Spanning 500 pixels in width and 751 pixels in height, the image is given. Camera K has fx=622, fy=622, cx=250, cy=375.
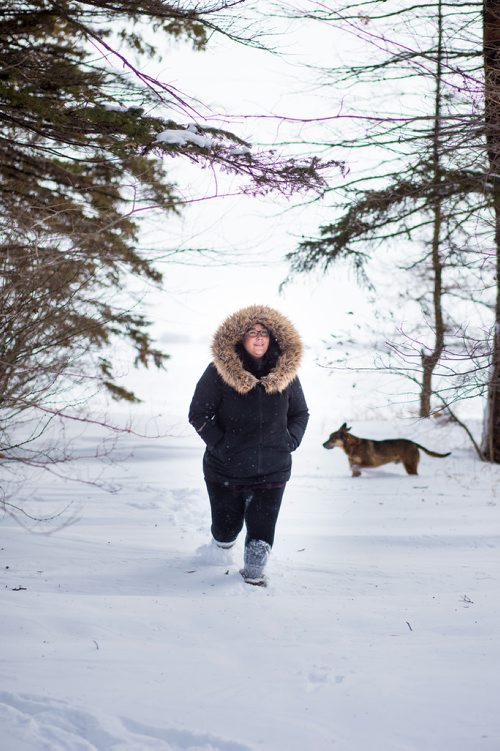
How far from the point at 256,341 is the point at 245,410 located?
0.52 m

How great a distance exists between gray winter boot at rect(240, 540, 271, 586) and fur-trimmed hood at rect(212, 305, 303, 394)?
3.57 ft

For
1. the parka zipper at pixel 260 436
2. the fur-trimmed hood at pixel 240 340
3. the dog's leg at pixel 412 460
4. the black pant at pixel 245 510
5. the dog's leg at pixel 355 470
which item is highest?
the fur-trimmed hood at pixel 240 340

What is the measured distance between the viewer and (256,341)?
4.61 meters

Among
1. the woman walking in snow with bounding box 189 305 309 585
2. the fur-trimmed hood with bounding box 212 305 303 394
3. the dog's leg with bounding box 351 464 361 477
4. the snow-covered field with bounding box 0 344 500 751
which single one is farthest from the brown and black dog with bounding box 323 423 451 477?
the fur-trimmed hood with bounding box 212 305 303 394

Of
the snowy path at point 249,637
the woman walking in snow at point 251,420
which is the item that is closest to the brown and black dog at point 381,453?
the snowy path at point 249,637

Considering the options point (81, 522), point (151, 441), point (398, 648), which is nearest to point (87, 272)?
point (81, 522)

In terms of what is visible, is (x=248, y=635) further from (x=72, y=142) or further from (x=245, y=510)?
(x=72, y=142)

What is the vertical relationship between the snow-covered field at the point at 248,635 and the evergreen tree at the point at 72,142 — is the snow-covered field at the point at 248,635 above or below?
below

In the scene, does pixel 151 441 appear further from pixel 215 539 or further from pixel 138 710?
pixel 138 710

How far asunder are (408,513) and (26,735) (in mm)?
5250

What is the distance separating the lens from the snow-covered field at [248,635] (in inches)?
97.1

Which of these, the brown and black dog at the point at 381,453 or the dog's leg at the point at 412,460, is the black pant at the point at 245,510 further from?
the dog's leg at the point at 412,460

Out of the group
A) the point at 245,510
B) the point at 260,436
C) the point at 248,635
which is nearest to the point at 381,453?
the point at 245,510

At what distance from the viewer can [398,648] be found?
128 inches
